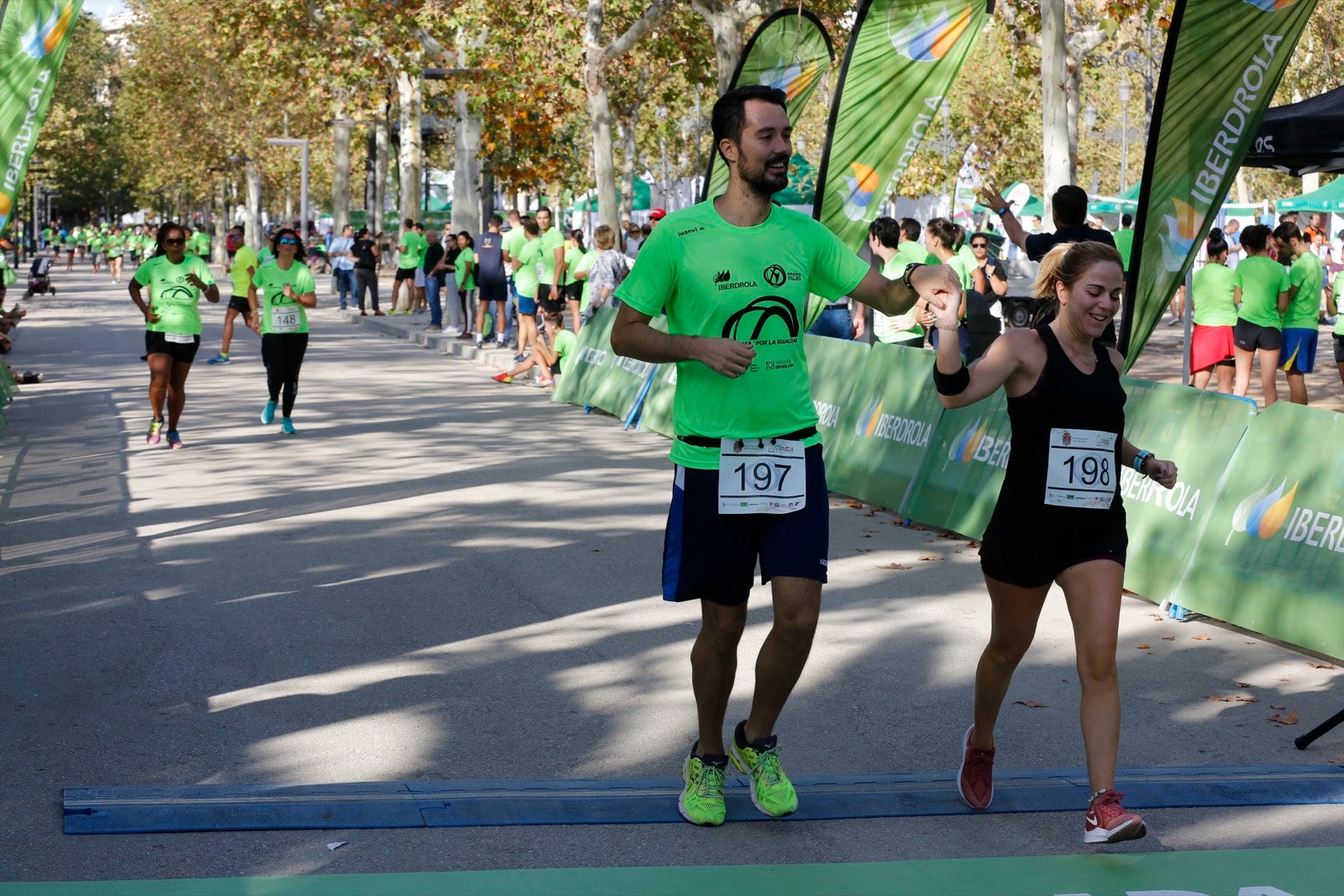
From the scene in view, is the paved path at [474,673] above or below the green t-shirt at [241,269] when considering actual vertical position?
below

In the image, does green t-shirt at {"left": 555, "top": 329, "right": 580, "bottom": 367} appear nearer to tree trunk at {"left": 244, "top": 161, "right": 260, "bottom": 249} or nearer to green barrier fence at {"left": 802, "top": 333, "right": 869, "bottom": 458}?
green barrier fence at {"left": 802, "top": 333, "right": 869, "bottom": 458}

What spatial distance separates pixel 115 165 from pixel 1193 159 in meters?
120

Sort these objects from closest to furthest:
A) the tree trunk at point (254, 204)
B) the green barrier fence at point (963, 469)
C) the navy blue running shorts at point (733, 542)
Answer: the navy blue running shorts at point (733, 542) → the green barrier fence at point (963, 469) → the tree trunk at point (254, 204)

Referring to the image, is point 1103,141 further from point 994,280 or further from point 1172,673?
point 1172,673

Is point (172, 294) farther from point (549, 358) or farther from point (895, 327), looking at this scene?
point (549, 358)

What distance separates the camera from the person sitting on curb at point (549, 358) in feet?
62.8

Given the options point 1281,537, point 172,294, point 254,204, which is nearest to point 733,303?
point 1281,537

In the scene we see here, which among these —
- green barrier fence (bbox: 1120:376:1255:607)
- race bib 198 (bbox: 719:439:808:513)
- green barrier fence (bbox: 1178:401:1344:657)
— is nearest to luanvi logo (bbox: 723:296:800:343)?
race bib 198 (bbox: 719:439:808:513)

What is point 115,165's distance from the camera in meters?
120

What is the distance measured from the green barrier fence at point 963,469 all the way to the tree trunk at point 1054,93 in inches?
348

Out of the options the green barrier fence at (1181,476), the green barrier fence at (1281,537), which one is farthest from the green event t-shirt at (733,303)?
the green barrier fence at (1181,476)

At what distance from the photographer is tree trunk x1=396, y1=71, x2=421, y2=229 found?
4169 cm

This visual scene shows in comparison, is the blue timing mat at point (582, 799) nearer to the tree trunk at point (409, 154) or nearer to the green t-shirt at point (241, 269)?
the green t-shirt at point (241, 269)

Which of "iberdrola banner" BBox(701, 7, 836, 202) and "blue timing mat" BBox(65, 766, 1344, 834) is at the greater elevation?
"iberdrola banner" BBox(701, 7, 836, 202)
